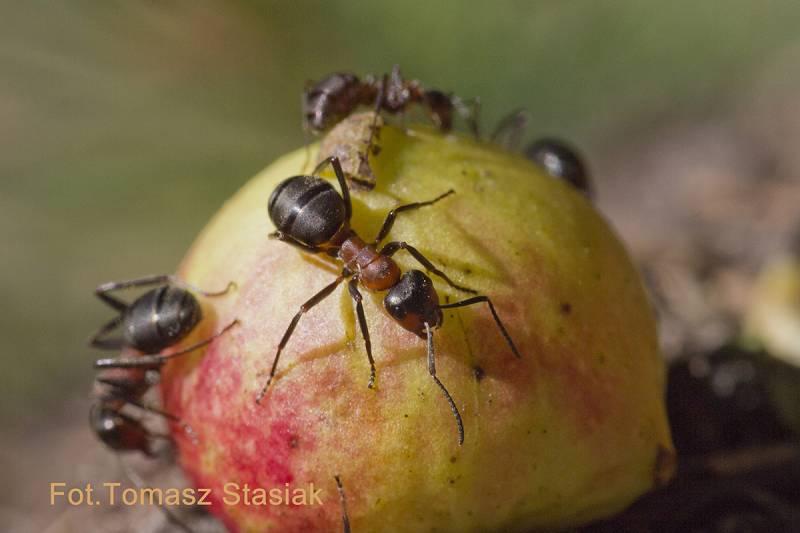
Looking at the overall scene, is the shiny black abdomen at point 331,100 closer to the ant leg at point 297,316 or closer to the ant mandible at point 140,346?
the ant mandible at point 140,346

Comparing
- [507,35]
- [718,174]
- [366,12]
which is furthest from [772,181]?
[366,12]

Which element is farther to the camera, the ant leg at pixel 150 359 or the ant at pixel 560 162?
the ant at pixel 560 162

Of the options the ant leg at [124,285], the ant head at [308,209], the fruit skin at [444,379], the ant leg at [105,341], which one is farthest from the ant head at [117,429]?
the ant head at [308,209]

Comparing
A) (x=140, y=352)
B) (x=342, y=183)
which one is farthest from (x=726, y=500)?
(x=140, y=352)

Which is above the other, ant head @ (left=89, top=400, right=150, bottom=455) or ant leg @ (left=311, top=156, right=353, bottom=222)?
ant leg @ (left=311, top=156, right=353, bottom=222)

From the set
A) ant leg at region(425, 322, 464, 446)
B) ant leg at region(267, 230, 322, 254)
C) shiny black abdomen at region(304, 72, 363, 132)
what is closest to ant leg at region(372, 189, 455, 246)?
ant leg at region(267, 230, 322, 254)

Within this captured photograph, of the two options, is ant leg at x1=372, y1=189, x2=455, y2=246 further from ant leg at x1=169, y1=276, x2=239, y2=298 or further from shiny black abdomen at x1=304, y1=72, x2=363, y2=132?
shiny black abdomen at x1=304, y1=72, x2=363, y2=132

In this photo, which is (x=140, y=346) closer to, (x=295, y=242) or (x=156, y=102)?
(x=295, y=242)
